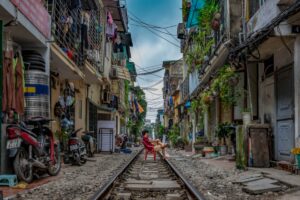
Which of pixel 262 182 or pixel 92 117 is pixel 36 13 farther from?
pixel 92 117

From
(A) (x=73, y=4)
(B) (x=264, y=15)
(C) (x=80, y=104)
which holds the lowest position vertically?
(C) (x=80, y=104)

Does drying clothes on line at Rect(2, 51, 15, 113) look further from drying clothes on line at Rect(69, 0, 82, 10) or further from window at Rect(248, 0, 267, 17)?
drying clothes on line at Rect(69, 0, 82, 10)

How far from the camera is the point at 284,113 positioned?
1158 centimetres

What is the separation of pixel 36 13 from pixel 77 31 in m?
6.15

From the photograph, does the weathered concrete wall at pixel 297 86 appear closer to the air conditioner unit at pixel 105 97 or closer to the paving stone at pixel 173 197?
the paving stone at pixel 173 197

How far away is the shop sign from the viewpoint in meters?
9.23

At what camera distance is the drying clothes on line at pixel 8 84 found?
818cm

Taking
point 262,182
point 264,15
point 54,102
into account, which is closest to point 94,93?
point 54,102

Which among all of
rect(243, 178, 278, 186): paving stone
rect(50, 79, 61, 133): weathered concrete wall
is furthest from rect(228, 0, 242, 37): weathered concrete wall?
rect(243, 178, 278, 186): paving stone

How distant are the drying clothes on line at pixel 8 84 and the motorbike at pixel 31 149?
1.38ft

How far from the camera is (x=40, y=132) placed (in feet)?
29.1

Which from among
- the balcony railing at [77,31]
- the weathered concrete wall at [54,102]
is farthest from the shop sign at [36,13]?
the weathered concrete wall at [54,102]

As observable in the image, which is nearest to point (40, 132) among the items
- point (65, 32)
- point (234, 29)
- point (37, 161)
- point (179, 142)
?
point (37, 161)

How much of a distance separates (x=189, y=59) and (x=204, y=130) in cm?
432
